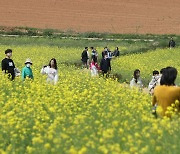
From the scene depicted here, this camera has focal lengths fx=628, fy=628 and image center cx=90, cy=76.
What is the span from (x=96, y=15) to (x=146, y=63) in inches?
1655

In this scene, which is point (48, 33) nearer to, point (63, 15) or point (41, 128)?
point (63, 15)

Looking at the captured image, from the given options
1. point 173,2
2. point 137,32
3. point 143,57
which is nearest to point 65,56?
point 143,57

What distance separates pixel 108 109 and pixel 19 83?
5.78 meters

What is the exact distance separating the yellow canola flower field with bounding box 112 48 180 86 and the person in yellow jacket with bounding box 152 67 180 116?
13.5 metres

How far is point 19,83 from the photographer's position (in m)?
15.6

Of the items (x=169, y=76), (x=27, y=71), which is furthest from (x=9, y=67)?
(x=169, y=76)

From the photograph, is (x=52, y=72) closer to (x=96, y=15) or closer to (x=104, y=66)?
(x=104, y=66)

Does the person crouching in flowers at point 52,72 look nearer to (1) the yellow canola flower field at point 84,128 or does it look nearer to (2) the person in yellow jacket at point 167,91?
(1) the yellow canola flower field at point 84,128

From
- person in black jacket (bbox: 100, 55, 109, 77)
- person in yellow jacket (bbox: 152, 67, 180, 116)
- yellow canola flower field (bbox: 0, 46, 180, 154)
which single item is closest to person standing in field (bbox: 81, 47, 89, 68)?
person in black jacket (bbox: 100, 55, 109, 77)

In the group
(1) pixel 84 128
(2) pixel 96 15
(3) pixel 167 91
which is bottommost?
(2) pixel 96 15

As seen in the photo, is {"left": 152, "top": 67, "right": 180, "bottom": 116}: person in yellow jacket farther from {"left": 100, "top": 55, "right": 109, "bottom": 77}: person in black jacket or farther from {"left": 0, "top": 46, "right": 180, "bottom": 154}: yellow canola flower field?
{"left": 100, "top": 55, "right": 109, "bottom": 77}: person in black jacket

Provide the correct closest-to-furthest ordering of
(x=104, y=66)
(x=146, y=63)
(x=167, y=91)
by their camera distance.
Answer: (x=167, y=91) → (x=104, y=66) → (x=146, y=63)

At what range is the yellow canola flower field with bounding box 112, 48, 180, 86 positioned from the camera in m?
26.6

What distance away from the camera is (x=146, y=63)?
32.4 m
